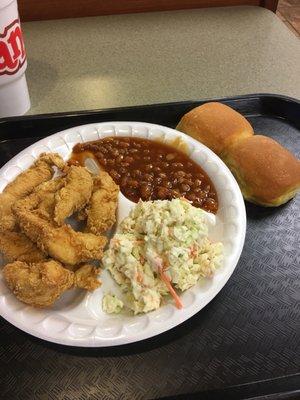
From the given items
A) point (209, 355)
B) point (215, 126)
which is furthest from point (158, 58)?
point (209, 355)

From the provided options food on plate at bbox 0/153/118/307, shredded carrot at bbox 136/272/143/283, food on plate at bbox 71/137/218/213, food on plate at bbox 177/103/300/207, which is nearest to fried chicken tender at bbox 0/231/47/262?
food on plate at bbox 0/153/118/307

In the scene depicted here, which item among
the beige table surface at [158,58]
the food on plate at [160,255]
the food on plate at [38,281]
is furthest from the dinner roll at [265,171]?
the food on plate at [38,281]

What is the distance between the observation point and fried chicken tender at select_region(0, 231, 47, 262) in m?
1.38

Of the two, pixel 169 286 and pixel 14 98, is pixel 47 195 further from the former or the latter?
pixel 14 98

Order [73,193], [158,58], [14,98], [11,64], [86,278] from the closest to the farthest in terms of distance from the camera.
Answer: [86,278], [73,193], [11,64], [14,98], [158,58]

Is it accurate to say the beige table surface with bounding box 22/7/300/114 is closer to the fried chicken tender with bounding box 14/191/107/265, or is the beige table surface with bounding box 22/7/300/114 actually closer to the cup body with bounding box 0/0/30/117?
the cup body with bounding box 0/0/30/117

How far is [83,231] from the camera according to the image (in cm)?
153

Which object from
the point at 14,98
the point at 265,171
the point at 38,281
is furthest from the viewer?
the point at 14,98

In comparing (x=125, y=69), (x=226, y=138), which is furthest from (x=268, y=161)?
(x=125, y=69)

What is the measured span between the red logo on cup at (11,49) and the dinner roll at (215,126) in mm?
758

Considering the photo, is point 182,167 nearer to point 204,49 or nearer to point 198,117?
point 198,117

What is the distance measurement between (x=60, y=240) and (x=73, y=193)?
0.22 metres

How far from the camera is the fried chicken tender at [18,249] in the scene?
4.51ft

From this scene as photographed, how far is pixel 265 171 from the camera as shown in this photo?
1649 millimetres
